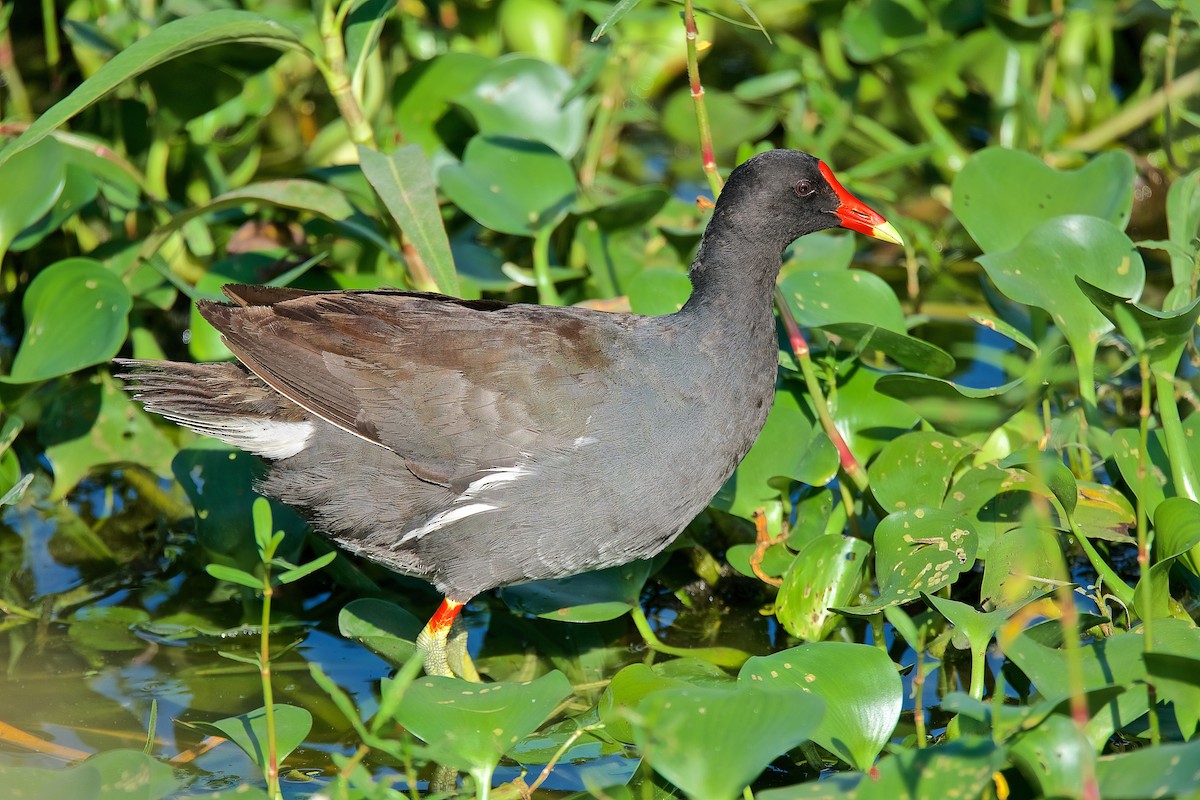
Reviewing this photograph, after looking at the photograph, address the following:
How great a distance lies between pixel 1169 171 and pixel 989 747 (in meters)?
3.46

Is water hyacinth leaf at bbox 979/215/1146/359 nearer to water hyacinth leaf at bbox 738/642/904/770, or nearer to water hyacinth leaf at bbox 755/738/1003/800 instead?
water hyacinth leaf at bbox 738/642/904/770

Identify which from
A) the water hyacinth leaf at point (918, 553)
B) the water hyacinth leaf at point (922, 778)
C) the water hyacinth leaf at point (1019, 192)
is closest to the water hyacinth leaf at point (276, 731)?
the water hyacinth leaf at point (922, 778)

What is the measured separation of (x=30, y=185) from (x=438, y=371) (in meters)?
1.41

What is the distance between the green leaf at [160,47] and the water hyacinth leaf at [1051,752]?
96.7 inches

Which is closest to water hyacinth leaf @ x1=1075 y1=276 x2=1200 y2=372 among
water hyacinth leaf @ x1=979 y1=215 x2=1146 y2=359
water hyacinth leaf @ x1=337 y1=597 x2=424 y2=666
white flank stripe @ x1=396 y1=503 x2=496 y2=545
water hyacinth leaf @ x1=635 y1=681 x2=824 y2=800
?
water hyacinth leaf @ x1=979 y1=215 x2=1146 y2=359

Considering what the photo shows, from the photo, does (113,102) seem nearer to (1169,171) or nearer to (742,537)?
(742,537)

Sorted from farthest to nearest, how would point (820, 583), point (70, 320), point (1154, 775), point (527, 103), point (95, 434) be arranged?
point (527, 103), point (95, 434), point (70, 320), point (820, 583), point (1154, 775)

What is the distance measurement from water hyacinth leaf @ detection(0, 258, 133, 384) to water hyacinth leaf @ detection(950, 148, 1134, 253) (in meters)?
2.28

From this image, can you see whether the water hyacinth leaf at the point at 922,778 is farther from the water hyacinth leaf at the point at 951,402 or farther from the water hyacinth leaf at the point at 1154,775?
the water hyacinth leaf at the point at 951,402

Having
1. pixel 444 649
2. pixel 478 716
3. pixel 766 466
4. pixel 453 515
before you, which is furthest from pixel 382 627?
pixel 766 466

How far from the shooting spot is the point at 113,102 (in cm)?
429

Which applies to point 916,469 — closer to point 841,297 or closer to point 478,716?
point 841,297

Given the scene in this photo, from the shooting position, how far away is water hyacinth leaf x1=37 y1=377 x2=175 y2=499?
3.75 meters

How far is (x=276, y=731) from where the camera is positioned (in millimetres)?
2457
